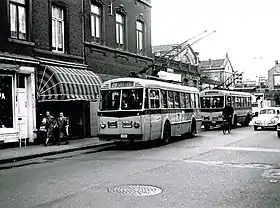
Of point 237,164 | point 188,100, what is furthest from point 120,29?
point 237,164

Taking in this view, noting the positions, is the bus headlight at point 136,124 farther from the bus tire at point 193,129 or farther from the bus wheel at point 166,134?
the bus tire at point 193,129

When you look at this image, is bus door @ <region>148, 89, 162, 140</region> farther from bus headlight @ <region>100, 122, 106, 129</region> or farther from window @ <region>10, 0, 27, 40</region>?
window @ <region>10, 0, 27, 40</region>

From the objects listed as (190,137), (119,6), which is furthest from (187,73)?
(190,137)

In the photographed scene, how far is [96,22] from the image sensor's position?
83.1ft

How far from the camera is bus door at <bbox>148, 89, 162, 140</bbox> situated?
1795cm

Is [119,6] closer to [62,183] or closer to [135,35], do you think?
[135,35]

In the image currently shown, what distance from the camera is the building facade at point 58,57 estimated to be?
18.0 m

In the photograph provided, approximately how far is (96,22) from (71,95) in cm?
727

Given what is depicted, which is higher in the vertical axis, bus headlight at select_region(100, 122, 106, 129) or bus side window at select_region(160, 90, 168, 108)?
bus side window at select_region(160, 90, 168, 108)

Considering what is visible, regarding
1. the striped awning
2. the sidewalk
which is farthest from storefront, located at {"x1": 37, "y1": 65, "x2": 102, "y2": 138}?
the sidewalk

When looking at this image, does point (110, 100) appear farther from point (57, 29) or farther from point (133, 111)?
point (57, 29)

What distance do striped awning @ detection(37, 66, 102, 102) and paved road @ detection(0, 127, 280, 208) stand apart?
450cm

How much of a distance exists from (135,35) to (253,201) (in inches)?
916

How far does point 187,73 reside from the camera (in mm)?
43656
